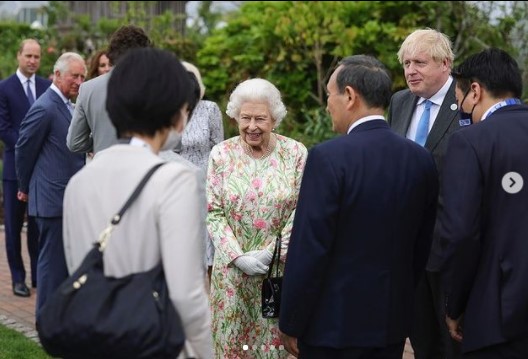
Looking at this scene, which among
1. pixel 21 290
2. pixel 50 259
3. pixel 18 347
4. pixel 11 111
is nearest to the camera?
pixel 18 347

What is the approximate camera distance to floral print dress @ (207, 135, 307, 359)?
16.1 ft

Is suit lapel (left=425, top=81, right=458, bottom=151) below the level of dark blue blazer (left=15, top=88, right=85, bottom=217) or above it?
above

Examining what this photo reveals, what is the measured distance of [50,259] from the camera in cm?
671

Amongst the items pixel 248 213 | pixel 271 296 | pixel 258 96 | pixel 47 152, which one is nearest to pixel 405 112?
pixel 258 96

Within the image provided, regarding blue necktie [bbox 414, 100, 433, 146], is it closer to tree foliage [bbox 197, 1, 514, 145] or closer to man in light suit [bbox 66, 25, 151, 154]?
man in light suit [bbox 66, 25, 151, 154]

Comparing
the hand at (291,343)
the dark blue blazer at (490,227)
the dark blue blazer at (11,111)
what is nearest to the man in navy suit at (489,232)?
the dark blue blazer at (490,227)

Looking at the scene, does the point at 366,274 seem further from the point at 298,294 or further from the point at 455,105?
the point at 455,105

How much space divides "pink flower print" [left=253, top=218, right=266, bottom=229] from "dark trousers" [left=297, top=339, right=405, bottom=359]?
119cm

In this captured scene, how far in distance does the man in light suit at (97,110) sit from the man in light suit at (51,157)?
1247mm

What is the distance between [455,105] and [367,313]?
1794mm

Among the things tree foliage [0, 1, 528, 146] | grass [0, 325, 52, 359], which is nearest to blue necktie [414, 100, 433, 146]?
grass [0, 325, 52, 359]

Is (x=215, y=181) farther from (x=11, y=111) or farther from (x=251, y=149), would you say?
(x=11, y=111)

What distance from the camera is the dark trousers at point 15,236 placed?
828 centimetres

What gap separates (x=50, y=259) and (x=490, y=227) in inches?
152
